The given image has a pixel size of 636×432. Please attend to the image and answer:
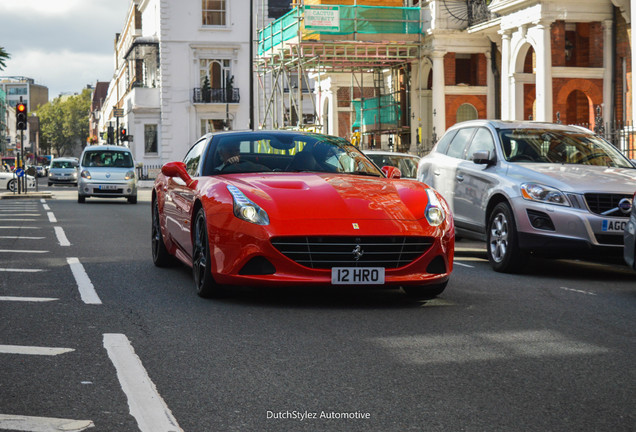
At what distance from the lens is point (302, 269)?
24.0 ft

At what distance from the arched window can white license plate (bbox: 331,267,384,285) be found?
2483 cm

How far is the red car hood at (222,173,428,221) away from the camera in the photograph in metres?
7.45

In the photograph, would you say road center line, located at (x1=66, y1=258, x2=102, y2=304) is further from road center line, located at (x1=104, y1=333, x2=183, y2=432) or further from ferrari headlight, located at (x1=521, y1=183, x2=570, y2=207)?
ferrari headlight, located at (x1=521, y1=183, x2=570, y2=207)

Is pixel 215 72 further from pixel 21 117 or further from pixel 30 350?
pixel 30 350

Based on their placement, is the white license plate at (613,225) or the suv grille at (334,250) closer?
the suv grille at (334,250)

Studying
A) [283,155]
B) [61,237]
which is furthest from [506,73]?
[283,155]

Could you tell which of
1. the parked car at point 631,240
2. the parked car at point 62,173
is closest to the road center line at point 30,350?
the parked car at point 631,240

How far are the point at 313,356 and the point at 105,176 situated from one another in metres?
24.6

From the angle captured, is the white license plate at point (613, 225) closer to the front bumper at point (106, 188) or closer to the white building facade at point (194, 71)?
the front bumper at point (106, 188)

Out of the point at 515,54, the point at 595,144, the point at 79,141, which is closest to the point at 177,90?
the point at 515,54

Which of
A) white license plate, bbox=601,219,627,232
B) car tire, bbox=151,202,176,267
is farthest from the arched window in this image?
white license plate, bbox=601,219,627,232

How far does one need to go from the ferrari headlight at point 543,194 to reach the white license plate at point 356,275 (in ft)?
10.7

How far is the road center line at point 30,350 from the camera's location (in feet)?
18.7

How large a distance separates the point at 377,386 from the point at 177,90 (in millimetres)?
53497
